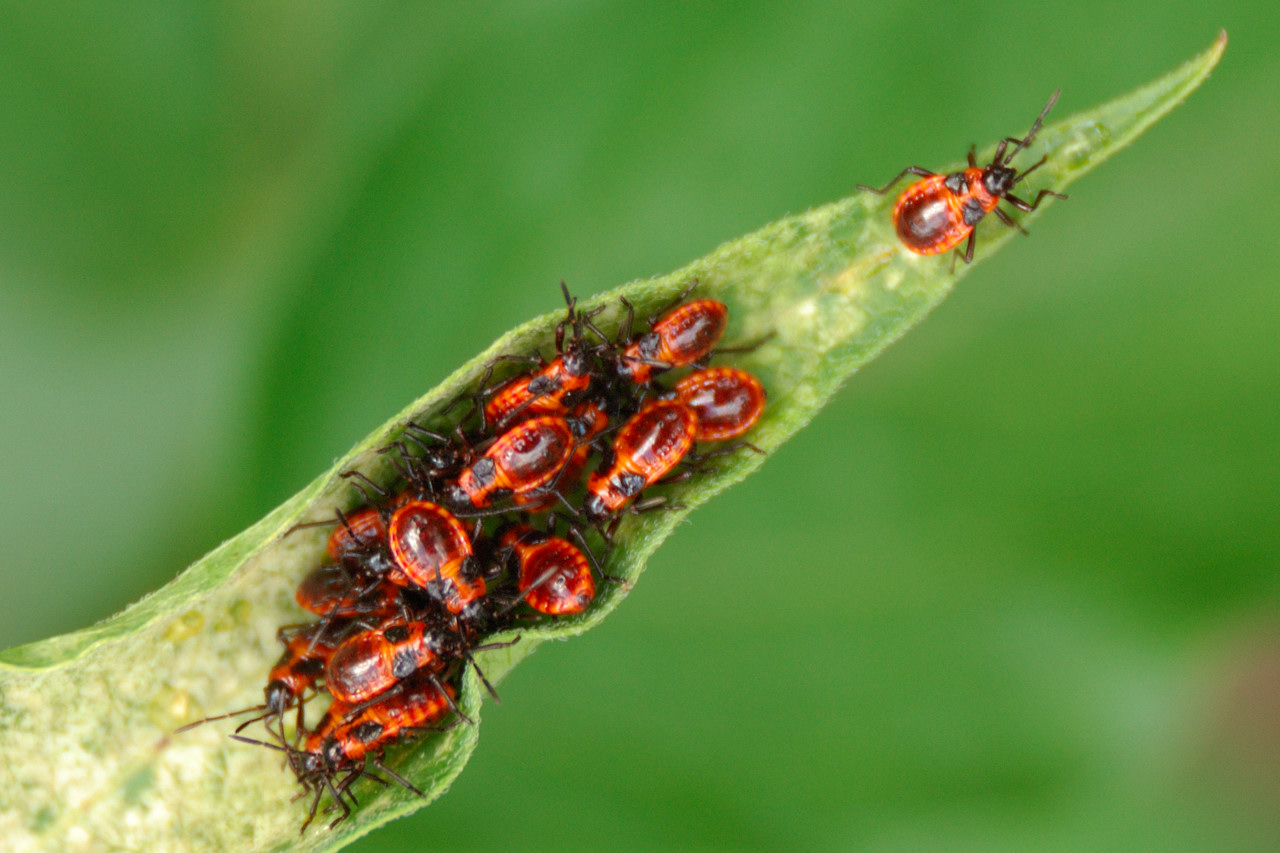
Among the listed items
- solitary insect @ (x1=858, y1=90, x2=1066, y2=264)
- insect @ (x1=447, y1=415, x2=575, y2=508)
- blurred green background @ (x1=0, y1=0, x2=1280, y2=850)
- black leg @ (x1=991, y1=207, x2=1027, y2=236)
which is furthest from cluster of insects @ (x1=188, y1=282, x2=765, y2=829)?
blurred green background @ (x1=0, y1=0, x2=1280, y2=850)

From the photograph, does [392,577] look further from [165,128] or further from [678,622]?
[165,128]

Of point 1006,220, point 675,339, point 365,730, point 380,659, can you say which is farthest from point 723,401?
point 365,730

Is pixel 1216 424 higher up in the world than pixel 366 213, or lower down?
lower down

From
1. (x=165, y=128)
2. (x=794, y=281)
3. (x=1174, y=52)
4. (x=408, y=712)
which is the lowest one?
(x=408, y=712)

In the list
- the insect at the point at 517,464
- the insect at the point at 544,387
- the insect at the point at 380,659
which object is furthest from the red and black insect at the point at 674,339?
the insect at the point at 380,659

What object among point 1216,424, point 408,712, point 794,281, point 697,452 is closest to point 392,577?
point 408,712

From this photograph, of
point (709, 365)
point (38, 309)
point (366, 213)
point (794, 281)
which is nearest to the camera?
point (794, 281)

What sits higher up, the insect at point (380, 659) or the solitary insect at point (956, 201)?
the solitary insect at point (956, 201)

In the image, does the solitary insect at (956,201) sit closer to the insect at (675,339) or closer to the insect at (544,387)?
the insect at (675,339)
